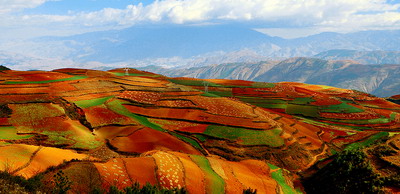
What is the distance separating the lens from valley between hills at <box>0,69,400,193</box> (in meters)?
21.6

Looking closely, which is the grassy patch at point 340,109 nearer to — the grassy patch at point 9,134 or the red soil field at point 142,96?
the red soil field at point 142,96

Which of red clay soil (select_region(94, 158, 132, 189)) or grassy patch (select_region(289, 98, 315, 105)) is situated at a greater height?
red clay soil (select_region(94, 158, 132, 189))

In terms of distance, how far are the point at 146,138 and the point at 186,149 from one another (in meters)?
6.32

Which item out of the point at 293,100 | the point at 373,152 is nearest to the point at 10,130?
the point at 373,152

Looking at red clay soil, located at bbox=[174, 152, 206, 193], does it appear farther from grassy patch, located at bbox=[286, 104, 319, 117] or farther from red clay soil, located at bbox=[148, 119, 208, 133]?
grassy patch, located at bbox=[286, 104, 319, 117]

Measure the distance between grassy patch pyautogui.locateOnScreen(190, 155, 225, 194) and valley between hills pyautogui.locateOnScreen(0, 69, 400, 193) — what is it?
141 mm

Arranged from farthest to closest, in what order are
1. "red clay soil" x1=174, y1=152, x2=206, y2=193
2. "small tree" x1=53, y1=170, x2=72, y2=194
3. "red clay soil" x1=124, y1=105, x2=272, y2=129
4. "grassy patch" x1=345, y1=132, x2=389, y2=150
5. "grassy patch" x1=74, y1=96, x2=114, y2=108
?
"grassy patch" x1=345, y1=132, x2=389, y2=150
"red clay soil" x1=124, y1=105, x2=272, y2=129
"grassy patch" x1=74, y1=96, x2=114, y2=108
"red clay soil" x1=174, y1=152, x2=206, y2=193
"small tree" x1=53, y1=170, x2=72, y2=194

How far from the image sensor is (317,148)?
4806 cm

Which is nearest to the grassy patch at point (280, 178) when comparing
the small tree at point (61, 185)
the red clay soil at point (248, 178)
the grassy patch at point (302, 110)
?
the red clay soil at point (248, 178)

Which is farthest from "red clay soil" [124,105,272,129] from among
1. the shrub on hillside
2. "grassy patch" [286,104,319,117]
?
"grassy patch" [286,104,319,117]

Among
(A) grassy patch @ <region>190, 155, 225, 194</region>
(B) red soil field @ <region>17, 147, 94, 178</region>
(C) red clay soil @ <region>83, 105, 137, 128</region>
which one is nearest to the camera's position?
(B) red soil field @ <region>17, 147, 94, 178</region>

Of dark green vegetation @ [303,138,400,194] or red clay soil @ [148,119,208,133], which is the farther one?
red clay soil @ [148,119,208,133]

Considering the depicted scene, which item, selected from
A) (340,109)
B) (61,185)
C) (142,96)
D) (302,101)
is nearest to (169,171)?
(61,185)

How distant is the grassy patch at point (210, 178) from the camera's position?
24.2m
